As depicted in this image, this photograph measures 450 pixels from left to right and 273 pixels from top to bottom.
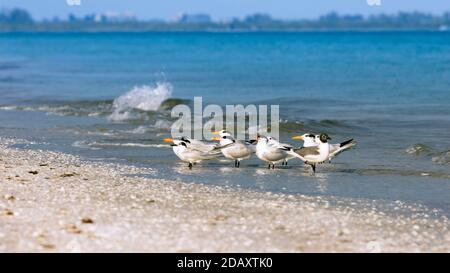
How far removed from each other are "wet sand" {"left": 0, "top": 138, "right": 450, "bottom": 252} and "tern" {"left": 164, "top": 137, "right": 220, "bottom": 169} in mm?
2162

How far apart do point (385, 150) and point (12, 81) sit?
26625 mm

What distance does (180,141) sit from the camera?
15.3 metres

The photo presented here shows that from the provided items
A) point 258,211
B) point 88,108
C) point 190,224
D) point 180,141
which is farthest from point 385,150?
point 88,108

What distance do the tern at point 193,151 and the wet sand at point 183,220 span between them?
216 centimetres

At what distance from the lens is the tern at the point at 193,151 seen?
1503cm

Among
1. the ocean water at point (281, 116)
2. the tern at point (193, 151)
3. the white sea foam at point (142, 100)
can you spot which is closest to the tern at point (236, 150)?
the tern at point (193, 151)

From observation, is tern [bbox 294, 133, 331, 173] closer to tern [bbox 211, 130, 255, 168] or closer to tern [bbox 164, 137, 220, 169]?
tern [bbox 211, 130, 255, 168]

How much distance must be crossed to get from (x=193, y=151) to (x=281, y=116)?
10.0 metres

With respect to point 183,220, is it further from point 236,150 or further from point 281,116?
point 281,116

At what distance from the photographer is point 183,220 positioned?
956 centimetres

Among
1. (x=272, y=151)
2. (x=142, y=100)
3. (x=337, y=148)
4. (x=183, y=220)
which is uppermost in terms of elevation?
(x=183, y=220)

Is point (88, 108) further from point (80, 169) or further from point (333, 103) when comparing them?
point (80, 169)

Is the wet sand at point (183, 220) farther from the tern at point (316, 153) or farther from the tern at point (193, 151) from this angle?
the tern at point (316, 153)

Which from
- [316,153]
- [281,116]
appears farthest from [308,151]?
[281,116]
